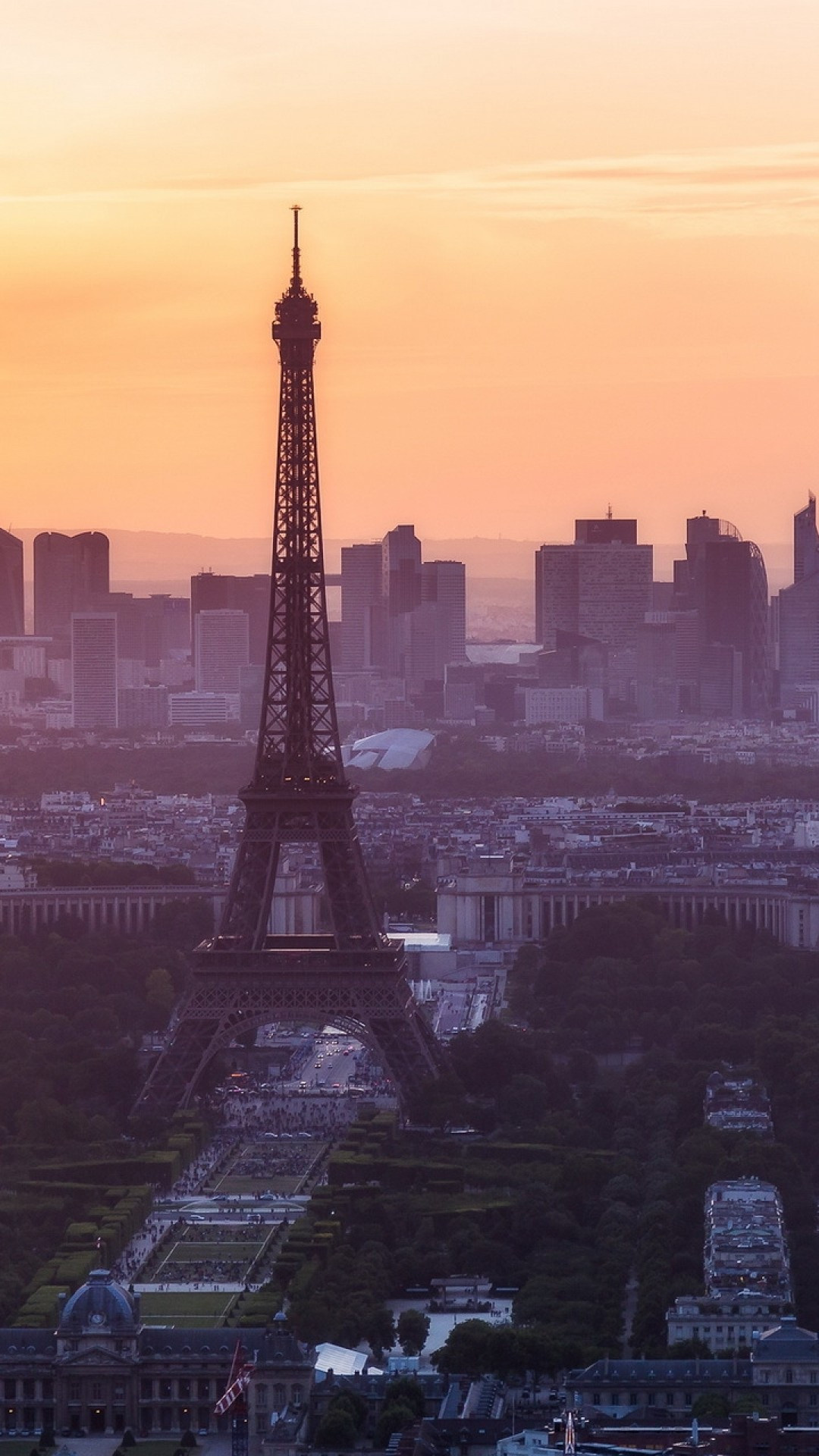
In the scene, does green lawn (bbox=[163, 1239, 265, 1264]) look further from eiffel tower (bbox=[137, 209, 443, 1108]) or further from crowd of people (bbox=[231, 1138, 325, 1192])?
eiffel tower (bbox=[137, 209, 443, 1108])

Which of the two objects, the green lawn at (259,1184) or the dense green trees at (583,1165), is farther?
the green lawn at (259,1184)

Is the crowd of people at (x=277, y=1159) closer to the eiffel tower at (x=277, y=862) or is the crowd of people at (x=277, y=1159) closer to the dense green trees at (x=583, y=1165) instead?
the dense green trees at (x=583, y=1165)

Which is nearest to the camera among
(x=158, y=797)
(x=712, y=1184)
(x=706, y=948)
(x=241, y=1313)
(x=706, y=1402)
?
(x=706, y=1402)

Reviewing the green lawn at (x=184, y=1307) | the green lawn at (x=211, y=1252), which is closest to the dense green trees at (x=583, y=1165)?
the green lawn at (x=184, y=1307)

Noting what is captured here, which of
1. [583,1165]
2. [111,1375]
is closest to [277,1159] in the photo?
[583,1165]

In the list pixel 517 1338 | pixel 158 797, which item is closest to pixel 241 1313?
pixel 517 1338

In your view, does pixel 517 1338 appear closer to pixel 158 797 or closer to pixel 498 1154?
pixel 498 1154
